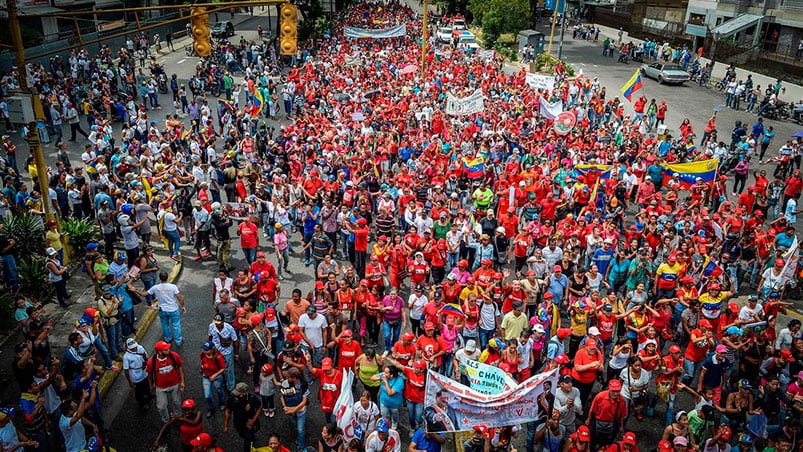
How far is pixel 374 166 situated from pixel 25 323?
9461mm

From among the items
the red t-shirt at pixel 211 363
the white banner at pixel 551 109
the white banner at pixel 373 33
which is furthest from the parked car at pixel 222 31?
the red t-shirt at pixel 211 363

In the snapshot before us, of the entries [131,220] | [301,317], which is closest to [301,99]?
[131,220]

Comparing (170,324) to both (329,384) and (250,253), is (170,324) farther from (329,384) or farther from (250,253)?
(329,384)

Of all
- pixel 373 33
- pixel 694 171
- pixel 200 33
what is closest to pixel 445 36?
pixel 373 33

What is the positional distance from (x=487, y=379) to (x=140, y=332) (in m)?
6.78

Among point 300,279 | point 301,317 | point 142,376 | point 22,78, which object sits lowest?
point 300,279

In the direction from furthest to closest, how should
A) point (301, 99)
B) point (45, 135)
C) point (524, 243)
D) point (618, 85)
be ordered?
point (618, 85) → point (301, 99) → point (45, 135) → point (524, 243)

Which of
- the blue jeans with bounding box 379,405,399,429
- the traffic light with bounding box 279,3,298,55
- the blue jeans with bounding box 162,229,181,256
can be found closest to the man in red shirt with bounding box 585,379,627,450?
the blue jeans with bounding box 379,405,399,429

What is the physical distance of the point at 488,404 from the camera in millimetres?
7871

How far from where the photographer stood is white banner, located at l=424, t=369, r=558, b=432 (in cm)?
788

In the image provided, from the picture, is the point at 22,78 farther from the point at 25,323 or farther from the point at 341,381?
the point at 341,381

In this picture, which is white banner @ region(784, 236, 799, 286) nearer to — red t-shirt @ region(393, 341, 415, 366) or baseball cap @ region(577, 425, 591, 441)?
baseball cap @ region(577, 425, 591, 441)

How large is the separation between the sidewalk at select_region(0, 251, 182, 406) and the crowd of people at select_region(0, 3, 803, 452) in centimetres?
30

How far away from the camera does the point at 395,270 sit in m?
11.7
